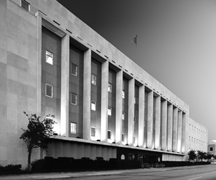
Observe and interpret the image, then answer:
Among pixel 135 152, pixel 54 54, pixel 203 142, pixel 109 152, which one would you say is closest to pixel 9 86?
pixel 54 54

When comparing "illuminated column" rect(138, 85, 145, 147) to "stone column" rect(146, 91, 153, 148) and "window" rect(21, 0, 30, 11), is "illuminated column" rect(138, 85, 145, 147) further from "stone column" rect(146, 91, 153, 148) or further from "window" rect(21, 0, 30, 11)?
"window" rect(21, 0, 30, 11)

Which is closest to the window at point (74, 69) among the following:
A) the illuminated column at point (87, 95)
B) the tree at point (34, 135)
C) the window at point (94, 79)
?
the illuminated column at point (87, 95)

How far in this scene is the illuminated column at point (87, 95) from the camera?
3544 cm

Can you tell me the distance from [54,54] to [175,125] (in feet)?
167

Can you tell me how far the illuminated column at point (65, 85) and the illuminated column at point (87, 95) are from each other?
4.38 m

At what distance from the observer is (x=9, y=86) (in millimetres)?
25094

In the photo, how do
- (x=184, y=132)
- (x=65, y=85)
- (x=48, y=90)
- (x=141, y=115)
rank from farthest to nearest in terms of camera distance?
(x=184, y=132), (x=141, y=115), (x=65, y=85), (x=48, y=90)

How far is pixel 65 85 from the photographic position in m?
32.0

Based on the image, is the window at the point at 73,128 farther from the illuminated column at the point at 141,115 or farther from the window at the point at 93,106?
the illuminated column at the point at 141,115

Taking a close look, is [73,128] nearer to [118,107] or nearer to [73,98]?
[73,98]

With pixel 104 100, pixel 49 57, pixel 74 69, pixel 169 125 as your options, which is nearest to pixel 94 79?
pixel 104 100

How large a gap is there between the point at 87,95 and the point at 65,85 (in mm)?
4908

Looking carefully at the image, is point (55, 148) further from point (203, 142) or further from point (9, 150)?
point (203, 142)

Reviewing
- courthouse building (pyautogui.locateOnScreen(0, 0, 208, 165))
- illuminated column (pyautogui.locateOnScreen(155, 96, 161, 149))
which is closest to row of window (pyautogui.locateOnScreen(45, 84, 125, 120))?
courthouse building (pyautogui.locateOnScreen(0, 0, 208, 165))
